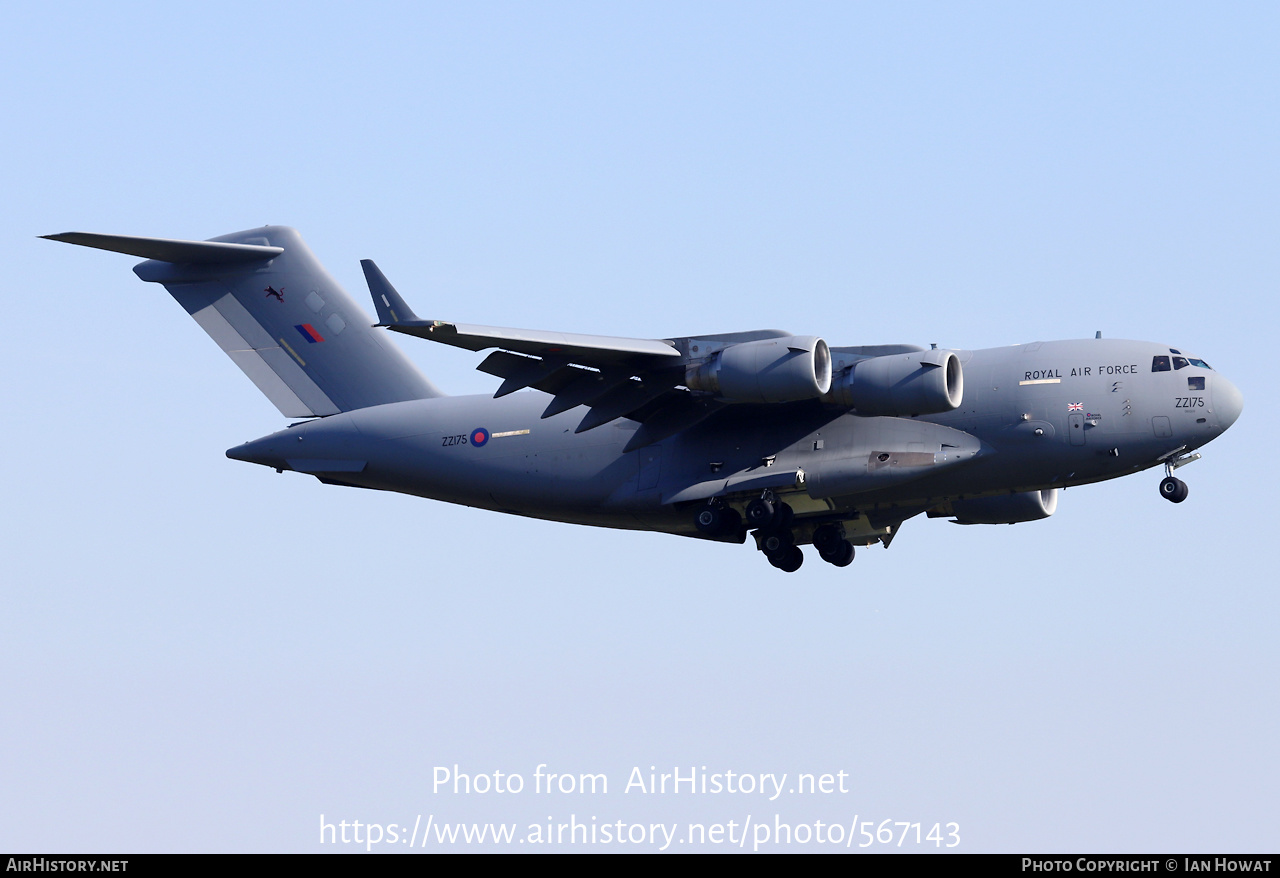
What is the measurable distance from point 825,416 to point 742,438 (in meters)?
0.97

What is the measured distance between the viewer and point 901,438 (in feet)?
58.2

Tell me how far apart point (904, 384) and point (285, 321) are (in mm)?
8559

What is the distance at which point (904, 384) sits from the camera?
54.5 ft

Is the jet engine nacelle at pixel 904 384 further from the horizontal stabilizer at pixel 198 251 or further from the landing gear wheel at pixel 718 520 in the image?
the horizontal stabilizer at pixel 198 251

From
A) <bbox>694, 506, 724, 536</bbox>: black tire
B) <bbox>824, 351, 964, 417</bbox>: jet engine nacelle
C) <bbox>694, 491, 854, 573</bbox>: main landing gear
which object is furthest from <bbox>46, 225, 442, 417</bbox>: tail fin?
<bbox>824, 351, 964, 417</bbox>: jet engine nacelle

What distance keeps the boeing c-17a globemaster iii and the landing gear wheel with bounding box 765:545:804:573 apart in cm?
4

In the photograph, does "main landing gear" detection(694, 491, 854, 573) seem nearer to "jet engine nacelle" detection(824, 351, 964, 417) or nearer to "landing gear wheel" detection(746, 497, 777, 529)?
"landing gear wheel" detection(746, 497, 777, 529)

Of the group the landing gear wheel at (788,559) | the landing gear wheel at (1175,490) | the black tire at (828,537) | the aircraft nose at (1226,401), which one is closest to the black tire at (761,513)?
the landing gear wheel at (788,559)

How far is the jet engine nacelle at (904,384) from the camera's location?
1653cm

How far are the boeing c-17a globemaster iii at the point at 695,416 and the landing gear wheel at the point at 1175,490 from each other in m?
0.03

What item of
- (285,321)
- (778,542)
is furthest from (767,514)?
(285,321)

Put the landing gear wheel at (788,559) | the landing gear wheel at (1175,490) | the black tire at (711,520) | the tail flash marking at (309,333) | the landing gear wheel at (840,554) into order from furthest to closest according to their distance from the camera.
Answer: the tail flash marking at (309,333)
the landing gear wheel at (840,554)
the landing gear wheel at (788,559)
the black tire at (711,520)
the landing gear wheel at (1175,490)

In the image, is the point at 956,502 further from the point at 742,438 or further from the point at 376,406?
the point at 376,406

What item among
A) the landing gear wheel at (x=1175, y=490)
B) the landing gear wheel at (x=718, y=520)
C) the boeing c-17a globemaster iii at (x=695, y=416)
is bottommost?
the landing gear wheel at (x=718, y=520)
